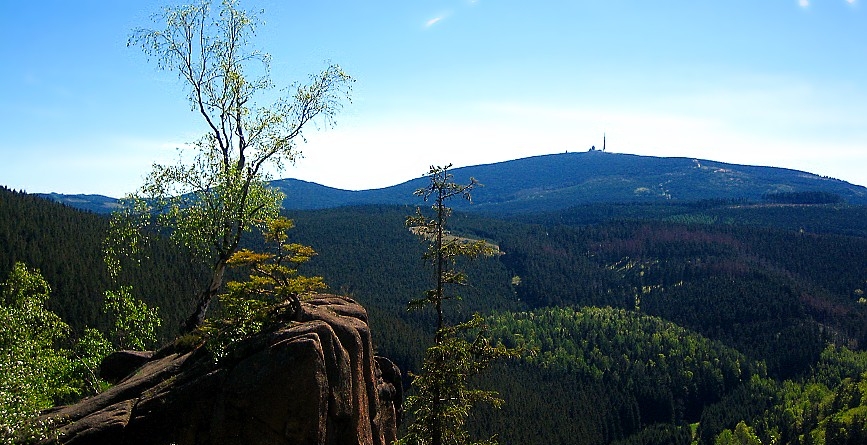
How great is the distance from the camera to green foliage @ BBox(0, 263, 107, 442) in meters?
17.5

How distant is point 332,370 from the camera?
20.2m

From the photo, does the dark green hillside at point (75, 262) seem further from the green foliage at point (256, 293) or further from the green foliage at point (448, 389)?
the green foliage at point (256, 293)

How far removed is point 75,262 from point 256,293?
136690 mm

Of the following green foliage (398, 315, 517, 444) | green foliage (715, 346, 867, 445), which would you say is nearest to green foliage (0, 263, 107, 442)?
green foliage (398, 315, 517, 444)

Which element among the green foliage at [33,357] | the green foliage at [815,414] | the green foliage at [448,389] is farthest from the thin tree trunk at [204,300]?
the green foliage at [815,414]

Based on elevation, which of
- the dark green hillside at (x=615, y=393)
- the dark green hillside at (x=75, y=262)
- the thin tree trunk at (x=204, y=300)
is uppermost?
the thin tree trunk at (x=204, y=300)

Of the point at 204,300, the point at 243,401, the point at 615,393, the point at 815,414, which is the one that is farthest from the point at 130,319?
the point at 815,414

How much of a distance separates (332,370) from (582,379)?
18505 cm

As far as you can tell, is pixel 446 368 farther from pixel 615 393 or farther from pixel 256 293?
pixel 615 393

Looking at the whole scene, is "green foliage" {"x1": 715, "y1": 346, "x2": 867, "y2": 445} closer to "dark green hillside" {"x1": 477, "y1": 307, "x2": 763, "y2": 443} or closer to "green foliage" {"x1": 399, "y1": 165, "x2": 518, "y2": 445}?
"dark green hillside" {"x1": 477, "y1": 307, "x2": 763, "y2": 443}

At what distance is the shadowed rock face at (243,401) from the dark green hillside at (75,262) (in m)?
101

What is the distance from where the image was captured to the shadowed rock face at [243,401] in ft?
61.3

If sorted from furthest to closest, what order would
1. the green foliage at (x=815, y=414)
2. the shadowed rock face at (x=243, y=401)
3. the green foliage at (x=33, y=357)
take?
the green foliage at (x=815, y=414) → the shadowed rock face at (x=243, y=401) → the green foliage at (x=33, y=357)

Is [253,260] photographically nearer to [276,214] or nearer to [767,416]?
[276,214]
